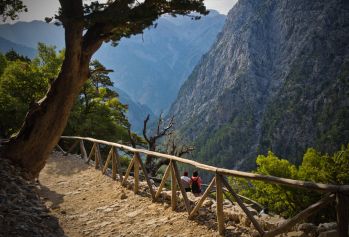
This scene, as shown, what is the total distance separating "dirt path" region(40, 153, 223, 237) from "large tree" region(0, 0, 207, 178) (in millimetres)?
2066

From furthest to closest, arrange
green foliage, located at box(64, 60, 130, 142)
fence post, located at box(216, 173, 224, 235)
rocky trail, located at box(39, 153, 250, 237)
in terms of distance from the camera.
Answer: green foliage, located at box(64, 60, 130, 142) → rocky trail, located at box(39, 153, 250, 237) → fence post, located at box(216, 173, 224, 235)

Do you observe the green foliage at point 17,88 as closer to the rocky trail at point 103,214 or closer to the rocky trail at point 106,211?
the rocky trail at point 106,211

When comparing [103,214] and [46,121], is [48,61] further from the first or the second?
[103,214]

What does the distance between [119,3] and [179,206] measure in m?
6.39

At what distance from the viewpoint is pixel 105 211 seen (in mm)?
10641

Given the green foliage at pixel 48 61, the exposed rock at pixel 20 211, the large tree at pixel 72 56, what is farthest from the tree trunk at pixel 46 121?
the green foliage at pixel 48 61

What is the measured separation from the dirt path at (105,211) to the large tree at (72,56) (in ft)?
6.78

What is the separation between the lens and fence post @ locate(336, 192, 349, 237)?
516cm

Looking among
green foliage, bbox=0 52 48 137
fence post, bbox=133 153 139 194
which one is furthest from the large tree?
green foliage, bbox=0 52 48 137

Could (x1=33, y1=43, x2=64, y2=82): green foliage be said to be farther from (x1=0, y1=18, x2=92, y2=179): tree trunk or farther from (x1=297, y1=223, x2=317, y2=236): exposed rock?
(x1=297, y1=223, x2=317, y2=236): exposed rock

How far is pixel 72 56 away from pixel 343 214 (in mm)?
8764

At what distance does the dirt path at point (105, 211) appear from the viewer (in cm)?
855

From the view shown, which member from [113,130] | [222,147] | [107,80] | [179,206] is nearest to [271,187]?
[113,130]

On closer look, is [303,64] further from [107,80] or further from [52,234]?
[52,234]
